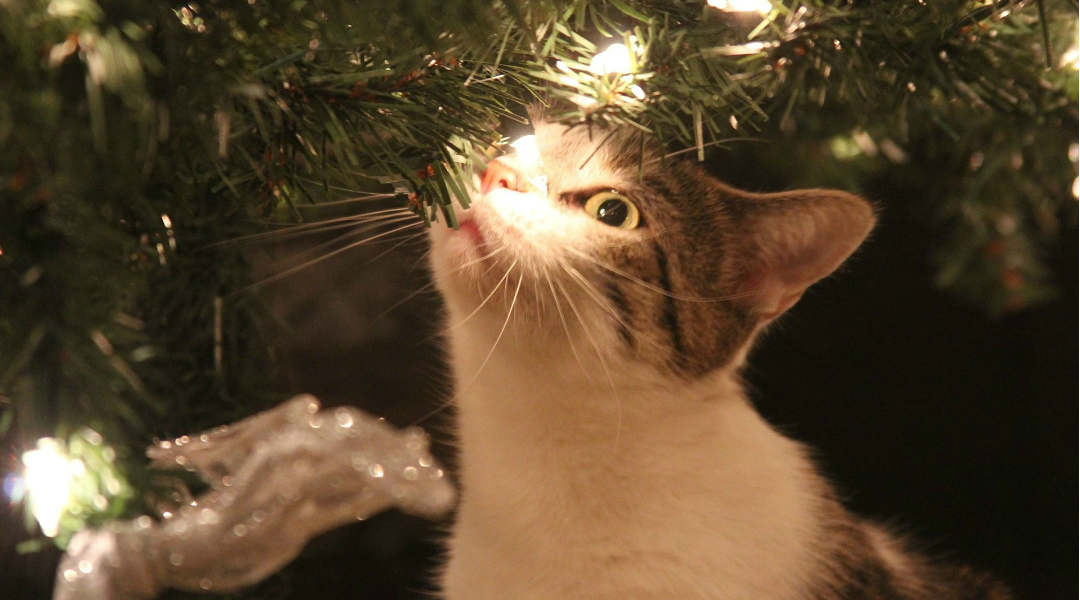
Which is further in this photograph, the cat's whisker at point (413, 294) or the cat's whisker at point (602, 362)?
the cat's whisker at point (413, 294)

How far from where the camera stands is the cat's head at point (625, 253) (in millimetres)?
758

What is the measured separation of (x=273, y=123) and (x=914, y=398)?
942 mm

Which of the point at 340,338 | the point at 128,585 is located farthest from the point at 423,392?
the point at 128,585

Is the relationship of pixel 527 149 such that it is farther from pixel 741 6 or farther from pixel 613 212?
pixel 741 6

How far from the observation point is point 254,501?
0.65m

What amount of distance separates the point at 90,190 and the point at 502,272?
377mm

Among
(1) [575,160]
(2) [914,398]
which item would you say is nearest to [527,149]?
(1) [575,160]

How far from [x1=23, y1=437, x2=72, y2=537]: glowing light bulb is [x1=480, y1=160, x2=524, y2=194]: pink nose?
355 millimetres

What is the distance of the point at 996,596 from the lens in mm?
987

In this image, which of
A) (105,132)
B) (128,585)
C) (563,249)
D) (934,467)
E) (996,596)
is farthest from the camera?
(934,467)

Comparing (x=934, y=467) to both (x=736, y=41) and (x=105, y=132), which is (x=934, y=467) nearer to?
(x=736, y=41)

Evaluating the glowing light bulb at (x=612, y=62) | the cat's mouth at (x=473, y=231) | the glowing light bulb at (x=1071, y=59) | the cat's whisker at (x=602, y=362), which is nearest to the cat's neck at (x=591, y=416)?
the cat's whisker at (x=602, y=362)

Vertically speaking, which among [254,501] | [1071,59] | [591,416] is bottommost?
[254,501]

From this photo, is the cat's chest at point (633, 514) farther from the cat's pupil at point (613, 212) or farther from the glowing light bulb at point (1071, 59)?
the glowing light bulb at point (1071, 59)
